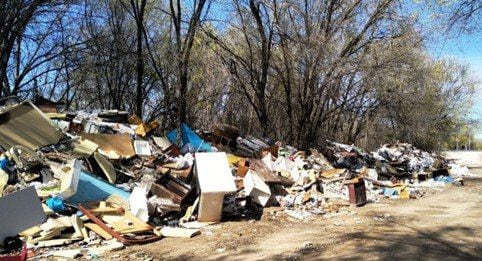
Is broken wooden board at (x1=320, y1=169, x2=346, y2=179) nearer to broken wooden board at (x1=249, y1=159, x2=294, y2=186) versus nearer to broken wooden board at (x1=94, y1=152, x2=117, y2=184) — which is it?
broken wooden board at (x1=249, y1=159, x2=294, y2=186)

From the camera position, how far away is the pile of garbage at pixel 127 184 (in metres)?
6.80

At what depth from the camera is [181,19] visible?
671 inches

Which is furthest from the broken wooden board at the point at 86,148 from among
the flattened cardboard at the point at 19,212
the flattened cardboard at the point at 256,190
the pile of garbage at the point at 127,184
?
the flattened cardboard at the point at 256,190

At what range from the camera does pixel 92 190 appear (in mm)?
Answer: 8242

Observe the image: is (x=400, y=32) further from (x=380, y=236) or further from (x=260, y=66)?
(x=380, y=236)

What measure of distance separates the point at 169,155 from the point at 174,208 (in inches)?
144

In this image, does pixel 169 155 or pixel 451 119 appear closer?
pixel 169 155

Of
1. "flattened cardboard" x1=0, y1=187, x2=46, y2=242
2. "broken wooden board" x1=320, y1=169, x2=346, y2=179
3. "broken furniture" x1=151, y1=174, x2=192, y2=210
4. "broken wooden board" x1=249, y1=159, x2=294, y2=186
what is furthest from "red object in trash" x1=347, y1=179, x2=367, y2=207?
"flattened cardboard" x1=0, y1=187, x2=46, y2=242

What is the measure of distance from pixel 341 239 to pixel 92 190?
421cm

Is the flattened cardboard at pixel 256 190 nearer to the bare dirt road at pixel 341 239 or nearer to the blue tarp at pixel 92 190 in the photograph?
the bare dirt road at pixel 341 239

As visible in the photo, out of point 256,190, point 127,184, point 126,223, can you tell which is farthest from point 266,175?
point 126,223

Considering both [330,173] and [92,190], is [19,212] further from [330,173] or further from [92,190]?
[330,173]

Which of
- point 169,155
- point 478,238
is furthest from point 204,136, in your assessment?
point 478,238

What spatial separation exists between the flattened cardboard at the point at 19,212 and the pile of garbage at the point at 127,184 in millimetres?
13
